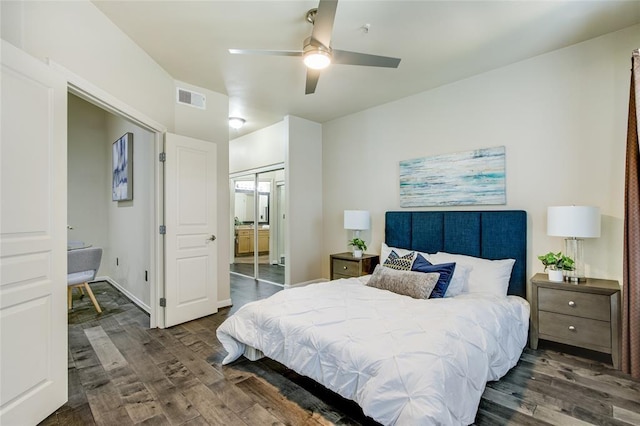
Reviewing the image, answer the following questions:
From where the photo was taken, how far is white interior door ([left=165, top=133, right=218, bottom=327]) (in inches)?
135

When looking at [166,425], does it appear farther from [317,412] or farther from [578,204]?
[578,204]

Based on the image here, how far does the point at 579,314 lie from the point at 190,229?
155 inches

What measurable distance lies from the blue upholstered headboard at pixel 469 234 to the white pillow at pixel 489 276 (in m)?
0.16

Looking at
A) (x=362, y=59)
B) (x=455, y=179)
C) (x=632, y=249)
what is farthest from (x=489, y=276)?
(x=362, y=59)

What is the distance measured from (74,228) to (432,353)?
626 centimetres

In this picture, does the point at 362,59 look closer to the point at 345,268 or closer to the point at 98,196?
the point at 345,268

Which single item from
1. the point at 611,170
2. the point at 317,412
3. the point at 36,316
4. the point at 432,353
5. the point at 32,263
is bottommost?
the point at 317,412

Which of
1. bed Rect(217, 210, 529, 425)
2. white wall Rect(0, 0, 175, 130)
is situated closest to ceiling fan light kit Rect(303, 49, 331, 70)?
white wall Rect(0, 0, 175, 130)

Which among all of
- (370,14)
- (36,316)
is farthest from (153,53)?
(36,316)

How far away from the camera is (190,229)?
3.63 meters

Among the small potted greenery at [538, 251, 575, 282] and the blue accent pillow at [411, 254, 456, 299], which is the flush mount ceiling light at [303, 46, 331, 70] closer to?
the blue accent pillow at [411, 254, 456, 299]

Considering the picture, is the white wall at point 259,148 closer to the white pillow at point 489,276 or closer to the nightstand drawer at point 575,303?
the white pillow at point 489,276

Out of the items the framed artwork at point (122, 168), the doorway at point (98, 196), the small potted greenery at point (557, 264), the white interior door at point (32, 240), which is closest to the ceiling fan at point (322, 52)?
the white interior door at point (32, 240)

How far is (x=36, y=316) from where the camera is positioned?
181 cm
